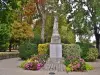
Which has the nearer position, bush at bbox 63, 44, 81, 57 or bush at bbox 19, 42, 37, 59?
bush at bbox 63, 44, 81, 57

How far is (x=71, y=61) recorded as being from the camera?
72.9 feet

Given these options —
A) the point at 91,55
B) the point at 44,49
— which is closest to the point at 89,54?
the point at 91,55

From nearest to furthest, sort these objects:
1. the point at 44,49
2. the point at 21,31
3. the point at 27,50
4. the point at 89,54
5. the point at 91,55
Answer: the point at 44,49, the point at 91,55, the point at 89,54, the point at 27,50, the point at 21,31

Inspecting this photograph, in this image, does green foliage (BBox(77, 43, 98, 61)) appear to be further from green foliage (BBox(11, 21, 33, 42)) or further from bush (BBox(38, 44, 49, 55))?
green foliage (BBox(11, 21, 33, 42))

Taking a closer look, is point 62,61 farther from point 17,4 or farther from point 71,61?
point 17,4

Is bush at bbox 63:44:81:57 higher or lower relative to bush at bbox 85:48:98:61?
higher

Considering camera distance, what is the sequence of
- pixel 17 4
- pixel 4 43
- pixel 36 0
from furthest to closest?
1. pixel 4 43
2. pixel 36 0
3. pixel 17 4

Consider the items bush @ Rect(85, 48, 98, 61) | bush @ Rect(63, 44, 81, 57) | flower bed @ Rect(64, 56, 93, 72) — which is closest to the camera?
flower bed @ Rect(64, 56, 93, 72)

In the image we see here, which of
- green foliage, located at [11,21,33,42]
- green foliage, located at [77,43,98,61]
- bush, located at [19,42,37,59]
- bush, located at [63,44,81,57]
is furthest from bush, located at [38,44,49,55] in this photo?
green foliage, located at [11,21,33,42]

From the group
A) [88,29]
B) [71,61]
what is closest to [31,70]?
[71,61]

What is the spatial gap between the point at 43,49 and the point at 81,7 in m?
9.73

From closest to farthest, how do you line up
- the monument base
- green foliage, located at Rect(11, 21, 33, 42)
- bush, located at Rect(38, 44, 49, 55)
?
the monument base < bush, located at Rect(38, 44, 49, 55) < green foliage, located at Rect(11, 21, 33, 42)

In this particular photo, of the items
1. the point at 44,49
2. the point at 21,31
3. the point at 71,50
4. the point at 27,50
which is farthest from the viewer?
the point at 21,31

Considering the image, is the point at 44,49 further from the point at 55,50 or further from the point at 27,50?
the point at 55,50
